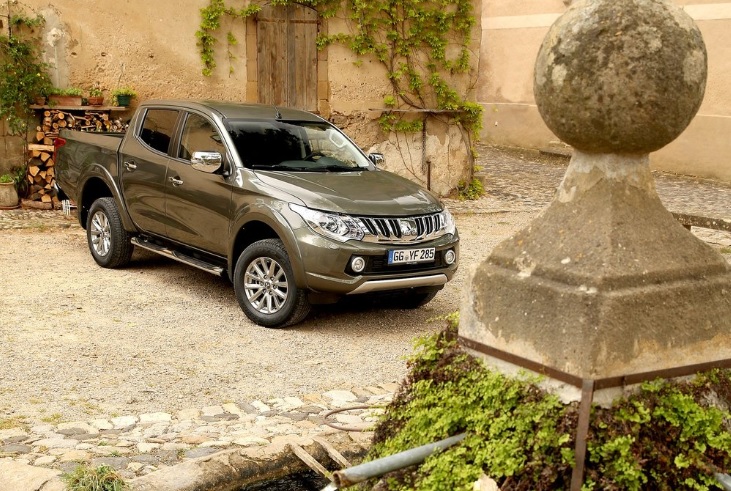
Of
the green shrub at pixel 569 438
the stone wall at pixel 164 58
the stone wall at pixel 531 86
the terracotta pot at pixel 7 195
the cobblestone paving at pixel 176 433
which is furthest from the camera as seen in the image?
the stone wall at pixel 531 86

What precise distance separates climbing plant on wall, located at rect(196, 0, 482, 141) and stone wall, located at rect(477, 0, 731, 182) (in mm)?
3383

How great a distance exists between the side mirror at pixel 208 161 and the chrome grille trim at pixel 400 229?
147 centimetres

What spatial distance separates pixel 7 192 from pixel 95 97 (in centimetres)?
178

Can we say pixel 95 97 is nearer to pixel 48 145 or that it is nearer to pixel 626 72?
pixel 48 145

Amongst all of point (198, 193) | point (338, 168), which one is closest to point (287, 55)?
point (338, 168)

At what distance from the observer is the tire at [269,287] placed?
6.92 m

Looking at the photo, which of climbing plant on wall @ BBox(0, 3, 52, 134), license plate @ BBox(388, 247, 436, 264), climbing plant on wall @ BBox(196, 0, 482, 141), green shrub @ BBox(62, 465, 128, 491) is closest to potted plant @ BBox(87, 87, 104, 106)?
climbing plant on wall @ BBox(0, 3, 52, 134)

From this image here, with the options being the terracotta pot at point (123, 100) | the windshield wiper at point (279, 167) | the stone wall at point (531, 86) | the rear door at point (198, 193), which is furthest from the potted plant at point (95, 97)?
the stone wall at point (531, 86)

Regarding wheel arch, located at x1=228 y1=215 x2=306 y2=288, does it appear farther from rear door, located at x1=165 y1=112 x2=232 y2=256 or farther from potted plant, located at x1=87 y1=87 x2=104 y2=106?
potted plant, located at x1=87 y1=87 x2=104 y2=106

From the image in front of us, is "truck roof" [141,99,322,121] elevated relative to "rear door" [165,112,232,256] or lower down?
elevated

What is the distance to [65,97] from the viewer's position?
468 inches

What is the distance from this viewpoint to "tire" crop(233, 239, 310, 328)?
22.7ft

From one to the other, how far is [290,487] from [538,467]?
154cm

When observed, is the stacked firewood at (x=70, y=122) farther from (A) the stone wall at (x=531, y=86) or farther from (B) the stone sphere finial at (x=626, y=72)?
(B) the stone sphere finial at (x=626, y=72)
